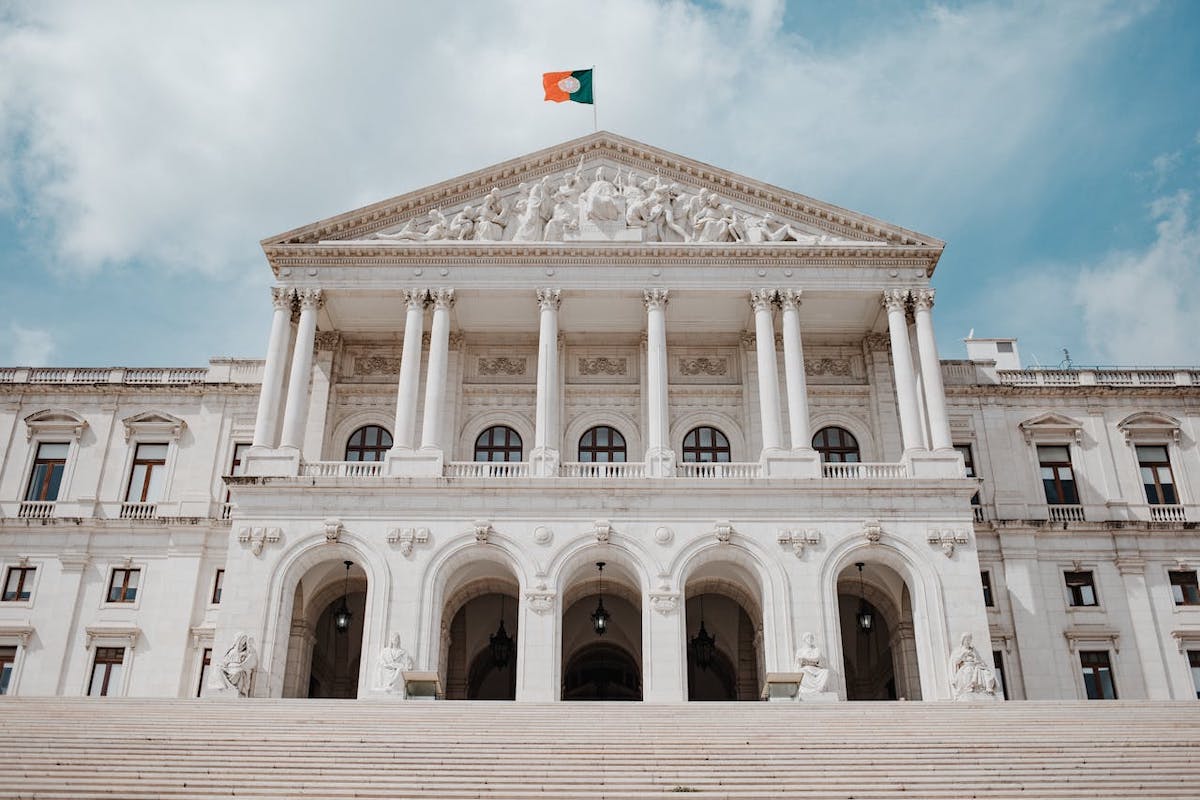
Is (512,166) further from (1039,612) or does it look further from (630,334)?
(1039,612)

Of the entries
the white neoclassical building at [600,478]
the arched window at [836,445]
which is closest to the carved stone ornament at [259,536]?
the white neoclassical building at [600,478]

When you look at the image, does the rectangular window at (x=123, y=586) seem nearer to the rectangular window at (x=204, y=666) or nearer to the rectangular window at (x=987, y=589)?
the rectangular window at (x=204, y=666)

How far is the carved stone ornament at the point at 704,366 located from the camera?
40906 millimetres

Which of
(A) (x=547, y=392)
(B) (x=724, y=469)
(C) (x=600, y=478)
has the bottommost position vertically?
(C) (x=600, y=478)

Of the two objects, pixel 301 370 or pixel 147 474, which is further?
pixel 147 474

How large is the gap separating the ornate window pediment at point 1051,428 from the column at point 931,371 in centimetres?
635

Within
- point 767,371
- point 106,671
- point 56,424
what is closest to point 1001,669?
point 767,371

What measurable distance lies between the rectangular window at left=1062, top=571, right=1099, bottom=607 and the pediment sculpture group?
14349mm

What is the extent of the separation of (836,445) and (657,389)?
7952 millimetres

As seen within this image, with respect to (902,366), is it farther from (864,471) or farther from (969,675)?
(969,675)

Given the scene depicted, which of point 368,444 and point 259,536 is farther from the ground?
point 368,444

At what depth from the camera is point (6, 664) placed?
126 feet

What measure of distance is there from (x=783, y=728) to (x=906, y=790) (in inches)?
191

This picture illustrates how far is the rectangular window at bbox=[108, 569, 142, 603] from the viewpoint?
1556 inches
